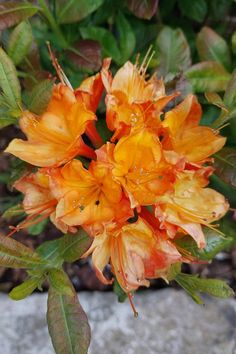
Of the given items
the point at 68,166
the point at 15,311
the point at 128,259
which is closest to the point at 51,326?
the point at 128,259

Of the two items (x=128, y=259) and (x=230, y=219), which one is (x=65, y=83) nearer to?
(x=128, y=259)

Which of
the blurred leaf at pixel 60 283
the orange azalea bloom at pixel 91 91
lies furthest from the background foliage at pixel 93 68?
the orange azalea bloom at pixel 91 91

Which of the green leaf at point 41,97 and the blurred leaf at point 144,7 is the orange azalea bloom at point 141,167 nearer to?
the green leaf at point 41,97

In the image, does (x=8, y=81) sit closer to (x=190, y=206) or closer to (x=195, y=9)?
(x=190, y=206)

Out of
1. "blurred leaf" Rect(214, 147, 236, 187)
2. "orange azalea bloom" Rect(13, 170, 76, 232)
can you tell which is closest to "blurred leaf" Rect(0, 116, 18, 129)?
"orange azalea bloom" Rect(13, 170, 76, 232)

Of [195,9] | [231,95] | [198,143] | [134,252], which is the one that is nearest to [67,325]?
[134,252]

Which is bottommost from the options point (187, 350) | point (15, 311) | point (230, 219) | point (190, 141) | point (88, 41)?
point (187, 350)
